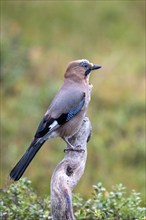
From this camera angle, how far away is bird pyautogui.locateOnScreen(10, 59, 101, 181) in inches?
261

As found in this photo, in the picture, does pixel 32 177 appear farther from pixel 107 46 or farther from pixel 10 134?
pixel 107 46

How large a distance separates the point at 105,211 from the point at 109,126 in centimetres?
531

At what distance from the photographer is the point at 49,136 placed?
22.3 ft

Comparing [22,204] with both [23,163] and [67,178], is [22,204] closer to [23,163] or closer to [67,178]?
[23,163]

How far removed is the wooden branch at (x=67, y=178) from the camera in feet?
19.0

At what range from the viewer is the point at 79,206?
6.80 meters

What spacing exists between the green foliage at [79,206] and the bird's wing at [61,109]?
23.7 inches

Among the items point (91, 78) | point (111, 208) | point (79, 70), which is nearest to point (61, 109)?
point (79, 70)

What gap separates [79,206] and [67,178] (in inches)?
33.7

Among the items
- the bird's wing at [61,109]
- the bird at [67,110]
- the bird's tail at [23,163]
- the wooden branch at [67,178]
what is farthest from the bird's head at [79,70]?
the bird's tail at [23,163]

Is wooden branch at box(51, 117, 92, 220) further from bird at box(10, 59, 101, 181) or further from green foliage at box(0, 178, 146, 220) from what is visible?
green foliage at box(0, 178, 146, 220)

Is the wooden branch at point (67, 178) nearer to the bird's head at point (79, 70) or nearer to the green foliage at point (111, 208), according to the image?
the green foliage at point (111, 208)

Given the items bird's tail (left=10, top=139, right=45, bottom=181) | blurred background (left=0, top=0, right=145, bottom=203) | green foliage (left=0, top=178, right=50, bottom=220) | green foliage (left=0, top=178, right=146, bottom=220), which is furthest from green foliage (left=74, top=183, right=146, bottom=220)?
blurred background (left=0, top=0, right=145, bottom=203)

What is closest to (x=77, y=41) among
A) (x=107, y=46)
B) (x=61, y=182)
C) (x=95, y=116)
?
(x=107, y=46)
